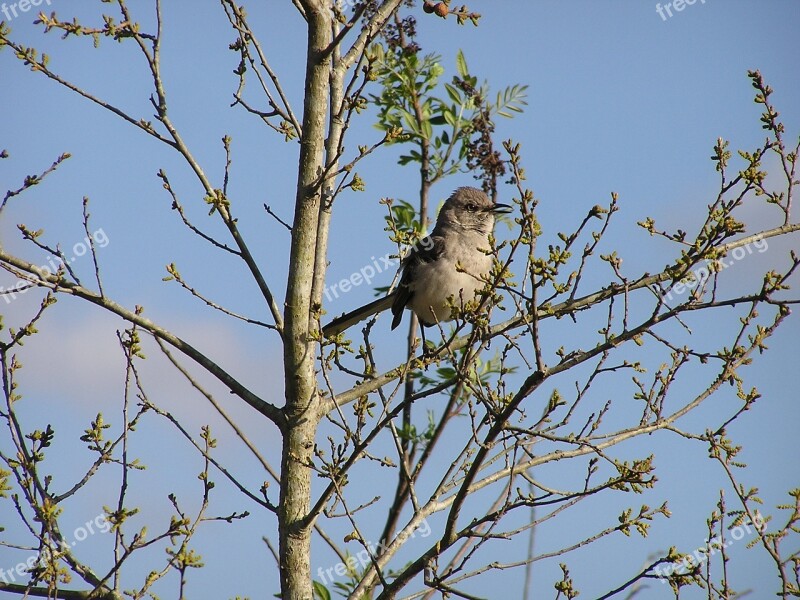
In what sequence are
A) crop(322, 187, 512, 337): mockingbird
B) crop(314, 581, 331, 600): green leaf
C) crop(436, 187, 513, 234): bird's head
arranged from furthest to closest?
crop(436, 187, 513, 234): bird's head
crop(322, 187, 512, 337): mockingbird
crop(314, 581, 331, 600): green leaf

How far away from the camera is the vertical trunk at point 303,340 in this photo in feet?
14.6

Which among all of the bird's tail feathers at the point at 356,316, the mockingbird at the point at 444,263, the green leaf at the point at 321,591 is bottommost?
the green leaf at the point at 321,591

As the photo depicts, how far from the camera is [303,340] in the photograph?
4.61 m

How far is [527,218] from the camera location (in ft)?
11.9

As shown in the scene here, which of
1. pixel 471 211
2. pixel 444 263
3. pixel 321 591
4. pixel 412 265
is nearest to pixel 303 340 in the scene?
pixel 321 591

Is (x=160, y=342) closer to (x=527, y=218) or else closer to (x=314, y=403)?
(x=314, y=403)

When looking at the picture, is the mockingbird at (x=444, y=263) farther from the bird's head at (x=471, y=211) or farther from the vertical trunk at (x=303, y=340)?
the vertical trunk at (x=303, y=340)

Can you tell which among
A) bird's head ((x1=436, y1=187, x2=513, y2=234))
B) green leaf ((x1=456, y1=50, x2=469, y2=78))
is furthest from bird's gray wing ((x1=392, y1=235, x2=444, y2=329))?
green leaf ((x1=456, y1=50, x2=469, y2=78))

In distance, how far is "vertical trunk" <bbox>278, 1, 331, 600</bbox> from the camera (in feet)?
14.6

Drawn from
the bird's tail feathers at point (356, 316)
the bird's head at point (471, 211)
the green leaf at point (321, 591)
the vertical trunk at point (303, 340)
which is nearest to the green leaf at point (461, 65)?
the bird's head at point (471, 211)

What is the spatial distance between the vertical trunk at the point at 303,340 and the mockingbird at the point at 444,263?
2035mm

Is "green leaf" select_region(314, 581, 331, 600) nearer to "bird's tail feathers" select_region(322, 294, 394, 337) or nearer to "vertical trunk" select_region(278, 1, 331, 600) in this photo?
"vertical trunk" select_region(278, 1, 331, 600)

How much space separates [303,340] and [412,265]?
305 cm

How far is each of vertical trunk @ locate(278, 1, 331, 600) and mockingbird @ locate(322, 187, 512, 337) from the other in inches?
80.1
